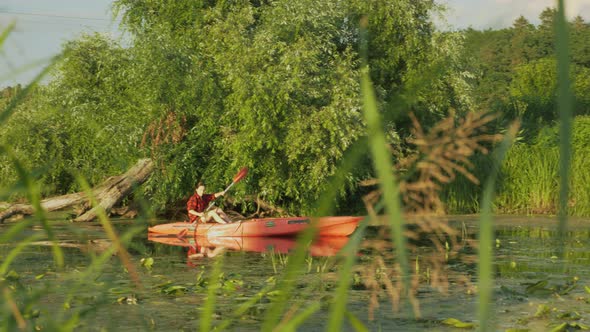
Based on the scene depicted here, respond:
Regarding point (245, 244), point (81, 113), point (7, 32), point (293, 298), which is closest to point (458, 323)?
point (293, 298)

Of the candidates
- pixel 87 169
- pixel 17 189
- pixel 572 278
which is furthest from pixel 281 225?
pixel 17 189

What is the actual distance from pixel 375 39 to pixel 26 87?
19.0 meters

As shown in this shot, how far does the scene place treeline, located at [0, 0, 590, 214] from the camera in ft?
56.5

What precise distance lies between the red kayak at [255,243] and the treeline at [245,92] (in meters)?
2.10

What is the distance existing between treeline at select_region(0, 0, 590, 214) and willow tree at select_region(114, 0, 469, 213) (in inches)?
1.2

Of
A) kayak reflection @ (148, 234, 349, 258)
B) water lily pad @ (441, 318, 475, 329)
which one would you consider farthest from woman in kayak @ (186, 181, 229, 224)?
water lily pad @ (441, 318, 475, 329)

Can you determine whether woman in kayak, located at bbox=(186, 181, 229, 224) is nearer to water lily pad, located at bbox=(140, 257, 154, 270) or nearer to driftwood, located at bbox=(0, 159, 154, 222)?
driftwood, located at bbox=(0, 159, 154, 222)

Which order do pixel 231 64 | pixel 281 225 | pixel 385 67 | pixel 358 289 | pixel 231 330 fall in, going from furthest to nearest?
pixel 385 67, pixel 231 64, pixel 281 225, pixel 358 289, pixel 231 330

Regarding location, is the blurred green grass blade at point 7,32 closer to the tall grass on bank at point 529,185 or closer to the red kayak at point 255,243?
the red kayak at point 255,243

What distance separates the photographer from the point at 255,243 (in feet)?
45.6

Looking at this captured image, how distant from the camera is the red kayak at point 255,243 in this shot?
1270cm

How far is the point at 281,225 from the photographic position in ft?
48.4

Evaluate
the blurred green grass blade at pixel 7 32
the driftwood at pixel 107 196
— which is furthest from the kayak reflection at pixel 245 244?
the blurred green grass blade at pixel 7 32

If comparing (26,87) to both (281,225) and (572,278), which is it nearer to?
(572,278)
